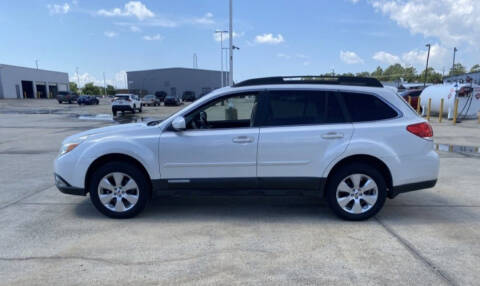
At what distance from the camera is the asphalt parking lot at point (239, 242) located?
311 centimetres

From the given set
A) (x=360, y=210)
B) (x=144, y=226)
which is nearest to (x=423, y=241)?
(x=360, y=210)

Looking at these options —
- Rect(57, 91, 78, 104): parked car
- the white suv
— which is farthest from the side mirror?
Rect(57, 91, 78, 104): parked car

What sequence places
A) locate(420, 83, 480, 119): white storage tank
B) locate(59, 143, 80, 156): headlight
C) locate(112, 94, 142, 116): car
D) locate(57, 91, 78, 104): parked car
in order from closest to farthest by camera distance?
locate(59, 143, 80, 156): headlight
locate(420, 83, 480, 119): white storage tank
locate(112, 94, 142, 116): car
locate(57, 91, 78, 104): parked car

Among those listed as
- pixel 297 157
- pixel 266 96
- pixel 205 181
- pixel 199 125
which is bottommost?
pixel 205 181

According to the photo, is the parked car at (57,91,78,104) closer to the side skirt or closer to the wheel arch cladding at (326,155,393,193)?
the side skirt

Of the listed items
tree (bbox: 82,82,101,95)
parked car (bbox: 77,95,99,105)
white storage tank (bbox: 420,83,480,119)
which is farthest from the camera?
tree (bbox: 82,82,101,95)

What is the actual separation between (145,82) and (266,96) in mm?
84199

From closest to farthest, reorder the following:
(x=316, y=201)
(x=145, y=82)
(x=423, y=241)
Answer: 1. (x=423, y=241)
2. (x=316, y=201)
3. (x=145, y=82)

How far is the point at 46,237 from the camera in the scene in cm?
395

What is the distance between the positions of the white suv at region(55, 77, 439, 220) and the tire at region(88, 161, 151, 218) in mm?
13

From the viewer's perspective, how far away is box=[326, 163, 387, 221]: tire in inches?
169

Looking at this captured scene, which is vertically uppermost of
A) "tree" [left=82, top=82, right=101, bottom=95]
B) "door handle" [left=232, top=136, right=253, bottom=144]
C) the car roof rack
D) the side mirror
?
"tree" [left=82, top=82, right=101, bottom=95]

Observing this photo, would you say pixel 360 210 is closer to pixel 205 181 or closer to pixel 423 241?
pixel 423 241

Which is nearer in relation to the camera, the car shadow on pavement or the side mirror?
the side mirror
